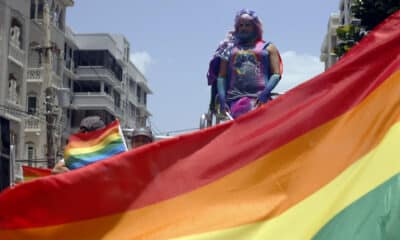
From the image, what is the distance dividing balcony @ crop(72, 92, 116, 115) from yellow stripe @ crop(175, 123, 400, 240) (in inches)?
2336

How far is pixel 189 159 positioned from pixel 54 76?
4970 cm

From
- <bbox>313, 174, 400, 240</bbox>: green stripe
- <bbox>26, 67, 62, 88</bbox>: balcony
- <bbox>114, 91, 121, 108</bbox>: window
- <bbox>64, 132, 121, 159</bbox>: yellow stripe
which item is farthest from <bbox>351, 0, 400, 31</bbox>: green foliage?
<bbox>114, 91, 121, 108</bbox>: window

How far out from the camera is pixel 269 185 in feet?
11.6

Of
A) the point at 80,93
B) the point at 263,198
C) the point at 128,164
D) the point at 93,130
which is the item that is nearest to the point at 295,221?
the point at 263,198

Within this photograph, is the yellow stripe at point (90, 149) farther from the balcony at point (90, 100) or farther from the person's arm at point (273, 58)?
the balcony at point (90, 100)

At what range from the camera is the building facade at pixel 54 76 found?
42.7m

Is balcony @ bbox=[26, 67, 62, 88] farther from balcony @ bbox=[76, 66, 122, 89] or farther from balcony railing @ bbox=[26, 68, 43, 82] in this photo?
balcony @ bbox=[76, 66, 122, 89]

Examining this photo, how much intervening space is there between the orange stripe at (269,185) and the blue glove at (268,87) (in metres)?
3.32

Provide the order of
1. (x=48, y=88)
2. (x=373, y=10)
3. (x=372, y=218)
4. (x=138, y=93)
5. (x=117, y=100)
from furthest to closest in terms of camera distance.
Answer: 1. (x=138, y=93)
2. (x=117, y=100)
3. (x=48, y=88)
4. (x=373, y=10)
5. (x=372, y=218)

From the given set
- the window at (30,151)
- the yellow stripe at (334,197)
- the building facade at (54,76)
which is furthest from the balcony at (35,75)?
the yellow stripe at (334,197)

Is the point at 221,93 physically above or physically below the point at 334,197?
below

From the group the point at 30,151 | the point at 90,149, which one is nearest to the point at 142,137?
the point at 90,149

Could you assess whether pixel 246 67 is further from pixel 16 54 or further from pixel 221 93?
pixel 16 54

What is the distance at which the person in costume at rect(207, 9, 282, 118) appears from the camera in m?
7.05
